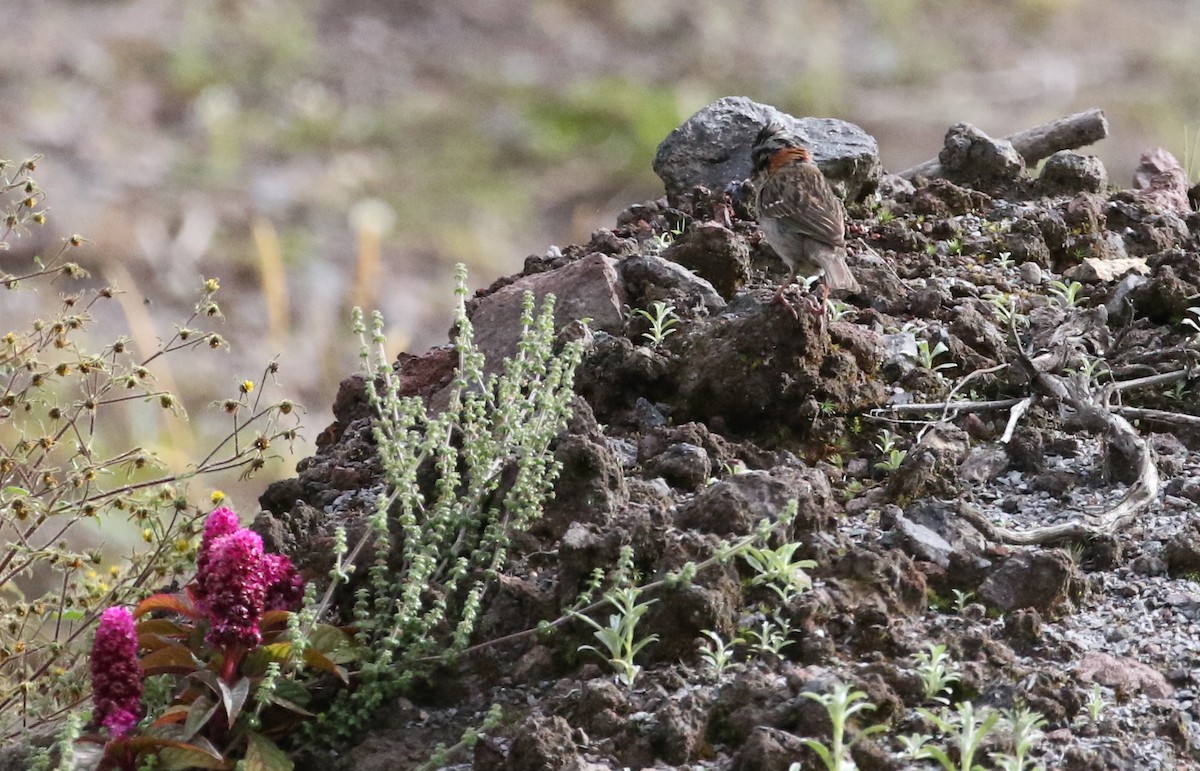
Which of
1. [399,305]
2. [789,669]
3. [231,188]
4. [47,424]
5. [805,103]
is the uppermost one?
[805,103]

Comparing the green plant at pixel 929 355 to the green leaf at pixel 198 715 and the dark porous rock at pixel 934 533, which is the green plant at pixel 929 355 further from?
the green leaf at pixel 198 715

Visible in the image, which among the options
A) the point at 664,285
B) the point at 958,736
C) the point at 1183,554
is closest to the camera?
the point at 958,736

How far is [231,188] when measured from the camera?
26.0 feet

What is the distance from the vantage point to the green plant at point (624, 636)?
2729 millimetres

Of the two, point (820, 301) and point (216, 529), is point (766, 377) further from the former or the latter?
point (216, 529)

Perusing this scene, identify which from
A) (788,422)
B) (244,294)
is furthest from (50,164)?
(788,422)

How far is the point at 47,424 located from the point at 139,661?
3.60m

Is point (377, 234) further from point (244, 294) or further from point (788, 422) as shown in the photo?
point (788, 422)

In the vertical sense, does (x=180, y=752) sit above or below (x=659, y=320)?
below

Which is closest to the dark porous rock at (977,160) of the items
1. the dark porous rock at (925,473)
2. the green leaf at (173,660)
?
the dark porous rock at (925,473)

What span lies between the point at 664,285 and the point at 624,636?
141cm

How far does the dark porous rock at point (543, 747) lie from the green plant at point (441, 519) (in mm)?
257

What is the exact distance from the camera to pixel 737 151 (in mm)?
4840

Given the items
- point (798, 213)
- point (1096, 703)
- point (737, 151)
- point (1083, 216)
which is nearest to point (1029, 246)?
point (1083, 216)
